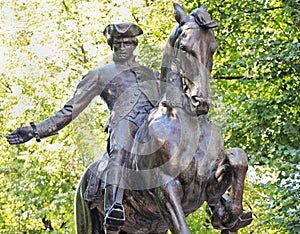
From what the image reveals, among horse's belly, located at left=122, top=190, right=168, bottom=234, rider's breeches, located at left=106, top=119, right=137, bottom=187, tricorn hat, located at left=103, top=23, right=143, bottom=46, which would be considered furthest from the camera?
tricorn hat, located at left=103, top=23, right=143, bottom=46

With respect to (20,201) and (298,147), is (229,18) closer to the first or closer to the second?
(298,147)

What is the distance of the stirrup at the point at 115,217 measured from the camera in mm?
7043

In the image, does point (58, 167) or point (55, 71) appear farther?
point (55, 71)

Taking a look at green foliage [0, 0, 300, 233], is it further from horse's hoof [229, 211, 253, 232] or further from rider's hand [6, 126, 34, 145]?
horse's hoof [229, 211, 253, 232]

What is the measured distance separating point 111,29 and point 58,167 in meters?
11.6

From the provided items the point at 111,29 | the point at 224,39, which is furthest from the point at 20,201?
the point at 111,29

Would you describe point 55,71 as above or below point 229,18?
below

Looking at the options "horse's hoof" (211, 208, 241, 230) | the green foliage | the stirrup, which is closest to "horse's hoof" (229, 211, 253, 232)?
"horse's hoof" (211, 208, 241, 230)

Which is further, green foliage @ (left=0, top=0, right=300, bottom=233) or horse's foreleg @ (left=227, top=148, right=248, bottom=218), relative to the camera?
green foliage @ (left=0, top=0, right=300, bottom=233)

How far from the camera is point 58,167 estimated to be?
19094 mm

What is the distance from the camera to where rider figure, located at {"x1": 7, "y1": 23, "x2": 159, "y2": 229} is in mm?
7484

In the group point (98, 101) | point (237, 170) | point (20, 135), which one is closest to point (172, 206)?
point (237, 170)

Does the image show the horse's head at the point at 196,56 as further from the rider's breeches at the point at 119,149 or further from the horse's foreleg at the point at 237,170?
the rider's breeches at the point at 119,149

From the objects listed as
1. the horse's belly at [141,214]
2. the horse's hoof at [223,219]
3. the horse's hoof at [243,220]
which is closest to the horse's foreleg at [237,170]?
the horse's hoof at [223,219]
